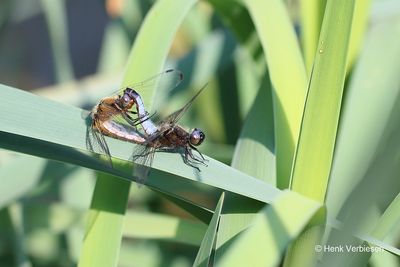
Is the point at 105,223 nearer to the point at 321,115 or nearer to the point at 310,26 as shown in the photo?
the point at 321,115

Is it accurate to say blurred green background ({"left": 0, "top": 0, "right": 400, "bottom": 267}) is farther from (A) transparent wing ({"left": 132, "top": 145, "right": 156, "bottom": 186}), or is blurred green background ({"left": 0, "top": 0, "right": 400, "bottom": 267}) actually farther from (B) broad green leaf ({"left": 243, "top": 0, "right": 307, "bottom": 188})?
(A) transparent wing ({"left": 132, "top": 145, "right": 156, "bottom": 186})

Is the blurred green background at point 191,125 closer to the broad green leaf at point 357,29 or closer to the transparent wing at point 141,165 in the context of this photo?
the broad green leaf at point 357,29

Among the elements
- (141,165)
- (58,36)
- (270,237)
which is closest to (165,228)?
(141,165)

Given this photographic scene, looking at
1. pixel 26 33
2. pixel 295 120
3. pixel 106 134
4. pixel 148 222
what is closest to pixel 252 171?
pixel 295 120

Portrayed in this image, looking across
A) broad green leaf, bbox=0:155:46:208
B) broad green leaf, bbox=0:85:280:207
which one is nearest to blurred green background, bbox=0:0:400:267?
broad green leaf, bbox=0:155:46:208

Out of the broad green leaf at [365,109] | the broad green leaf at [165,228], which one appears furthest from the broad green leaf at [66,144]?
the broad green leaf at [165,228]

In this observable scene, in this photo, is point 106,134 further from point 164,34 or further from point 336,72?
point 336,72

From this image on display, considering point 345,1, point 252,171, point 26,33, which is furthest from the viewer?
point 26,33
